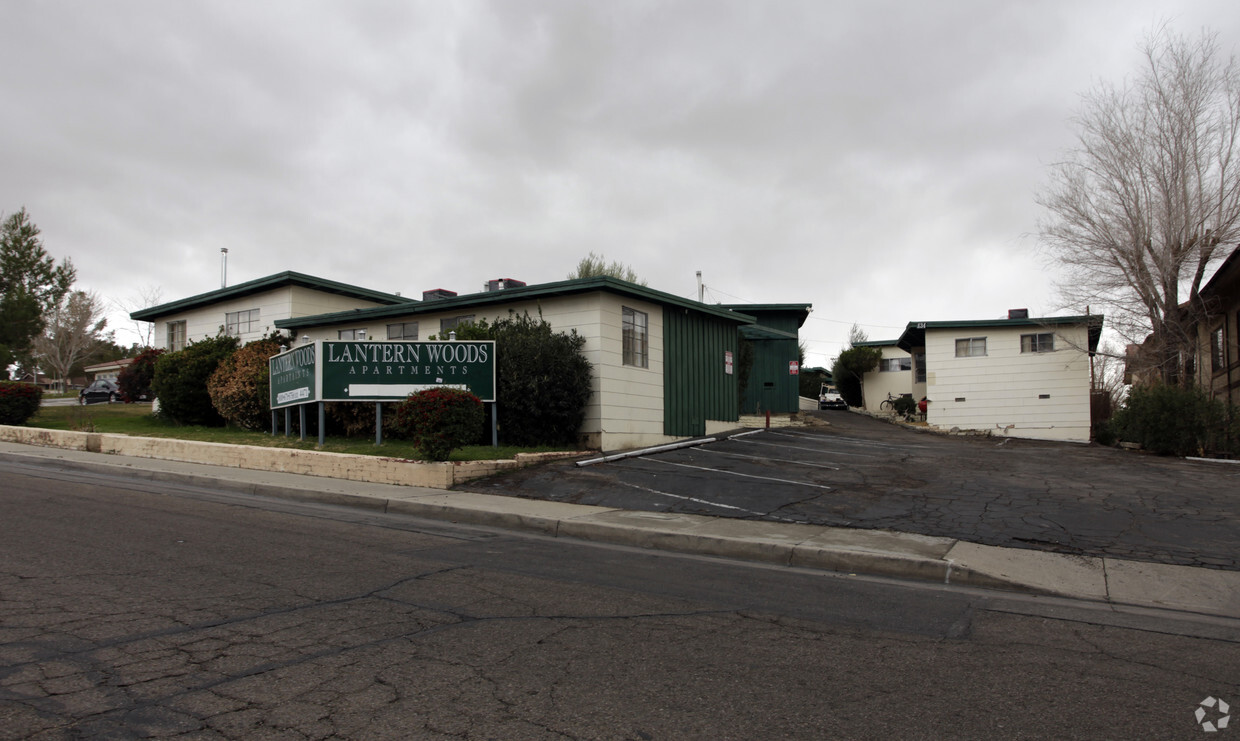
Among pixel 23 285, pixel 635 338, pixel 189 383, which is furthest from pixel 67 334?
pixel 635 338

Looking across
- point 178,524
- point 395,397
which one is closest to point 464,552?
point 178,524

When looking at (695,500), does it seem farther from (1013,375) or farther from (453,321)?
(1013,375)

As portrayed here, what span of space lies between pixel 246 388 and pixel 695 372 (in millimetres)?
12353

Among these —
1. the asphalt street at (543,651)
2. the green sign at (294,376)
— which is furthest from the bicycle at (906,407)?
the asphalt street at (543,651)

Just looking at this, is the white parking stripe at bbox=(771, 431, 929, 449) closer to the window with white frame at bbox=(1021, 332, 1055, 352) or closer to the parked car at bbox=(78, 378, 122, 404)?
the window with white frame at bbox=(1021, 332, 1055, 352)

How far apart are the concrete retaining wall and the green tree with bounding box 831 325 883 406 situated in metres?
33.7

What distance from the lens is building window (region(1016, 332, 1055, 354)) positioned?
89.1ft

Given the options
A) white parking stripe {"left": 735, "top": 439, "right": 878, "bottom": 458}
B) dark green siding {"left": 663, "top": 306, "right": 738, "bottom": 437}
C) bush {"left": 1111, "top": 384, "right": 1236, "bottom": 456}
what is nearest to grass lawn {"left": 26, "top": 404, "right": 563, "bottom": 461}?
dark green siding {"left": 663, "top": 306, "right": 738, "bottom": 437}

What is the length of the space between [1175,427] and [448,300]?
57.6ft

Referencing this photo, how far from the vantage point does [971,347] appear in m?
28.3

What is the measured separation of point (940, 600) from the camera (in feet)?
20.9

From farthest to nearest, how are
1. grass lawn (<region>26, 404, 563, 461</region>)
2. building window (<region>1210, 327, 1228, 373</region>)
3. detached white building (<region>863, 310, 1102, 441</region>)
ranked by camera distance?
detached white building (<region>863, 310, 1102, 441</region>) → building window (<region>1210, 327, 1228, 373</region>) → grass lawn (<region>26, 404, 563, 461</region>)

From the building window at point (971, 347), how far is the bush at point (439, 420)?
72.1ft

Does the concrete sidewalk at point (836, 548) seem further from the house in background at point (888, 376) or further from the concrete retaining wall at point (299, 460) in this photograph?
the house in background at point (888, 376)
